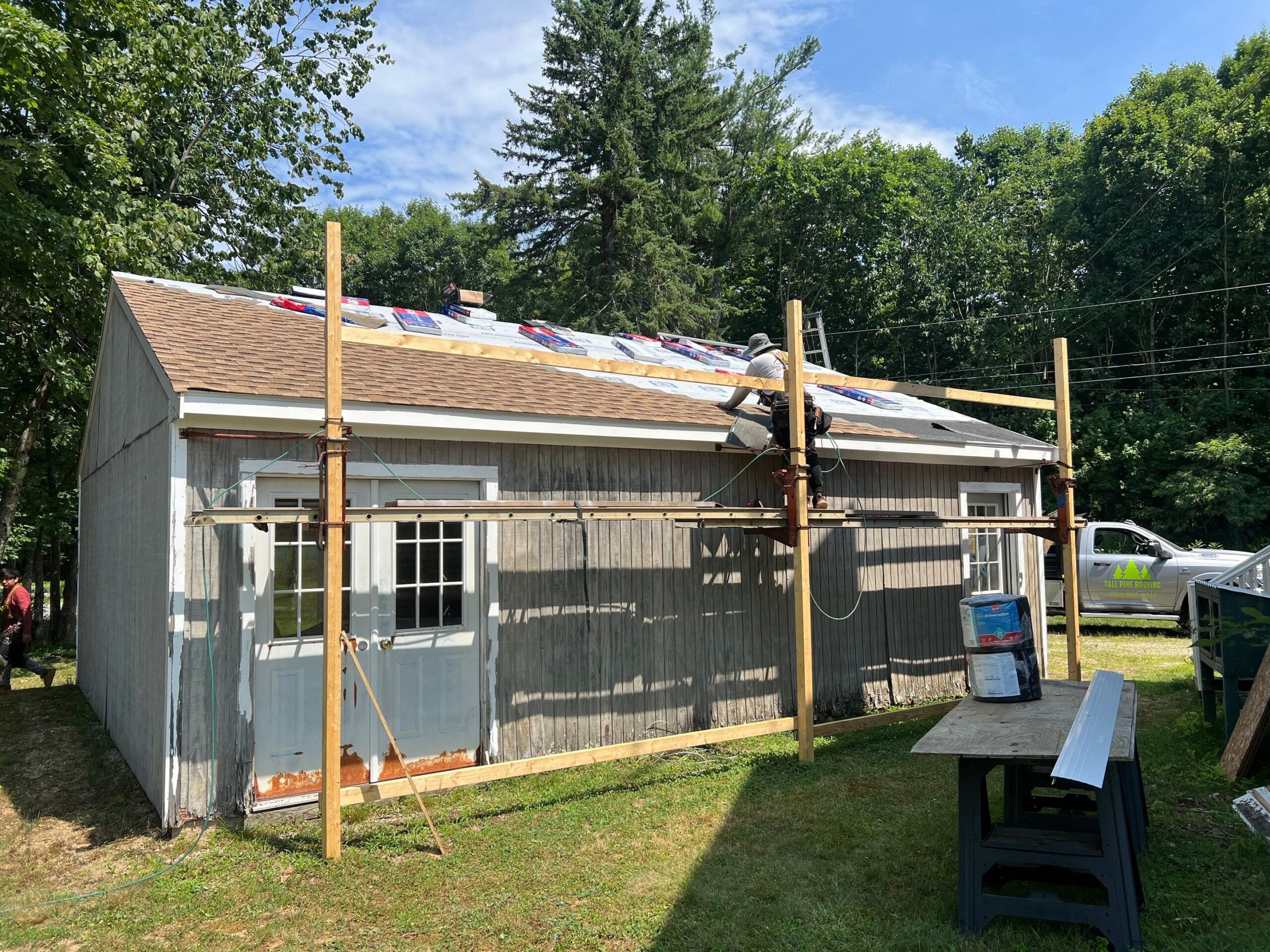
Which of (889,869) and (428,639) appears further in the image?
(428,639)

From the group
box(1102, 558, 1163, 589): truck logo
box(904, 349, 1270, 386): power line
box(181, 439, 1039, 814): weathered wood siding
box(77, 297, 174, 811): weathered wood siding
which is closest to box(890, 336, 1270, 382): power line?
box(904, 349, 1270, 386): power line

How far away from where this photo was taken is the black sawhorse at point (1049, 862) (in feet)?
11.5

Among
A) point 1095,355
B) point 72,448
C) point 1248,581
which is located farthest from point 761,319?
point 1248,581

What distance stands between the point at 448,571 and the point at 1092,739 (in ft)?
14.5

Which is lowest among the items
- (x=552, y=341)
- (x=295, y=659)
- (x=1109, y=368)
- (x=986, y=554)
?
(x=295, y=659)

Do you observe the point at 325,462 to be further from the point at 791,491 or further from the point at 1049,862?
the point at 1049,862

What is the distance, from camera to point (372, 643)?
607 cm

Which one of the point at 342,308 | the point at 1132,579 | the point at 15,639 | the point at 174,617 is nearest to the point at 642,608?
the point at 174,617

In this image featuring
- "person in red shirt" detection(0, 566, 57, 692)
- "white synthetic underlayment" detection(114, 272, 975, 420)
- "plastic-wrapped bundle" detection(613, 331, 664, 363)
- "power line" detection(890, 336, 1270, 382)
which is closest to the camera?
"white synthetic underlayment" detection(114, 272, 975, 420)

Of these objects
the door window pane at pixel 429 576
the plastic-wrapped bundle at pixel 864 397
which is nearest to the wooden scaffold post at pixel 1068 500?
the plastic-wrapped bundle at pixel 864 397

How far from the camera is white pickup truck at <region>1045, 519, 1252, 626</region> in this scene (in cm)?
1332

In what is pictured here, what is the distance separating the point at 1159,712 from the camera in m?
7.84

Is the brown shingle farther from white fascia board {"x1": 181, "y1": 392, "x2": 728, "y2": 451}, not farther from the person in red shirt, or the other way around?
the person in red shirt

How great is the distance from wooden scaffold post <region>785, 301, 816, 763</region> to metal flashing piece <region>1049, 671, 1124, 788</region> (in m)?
2.16
